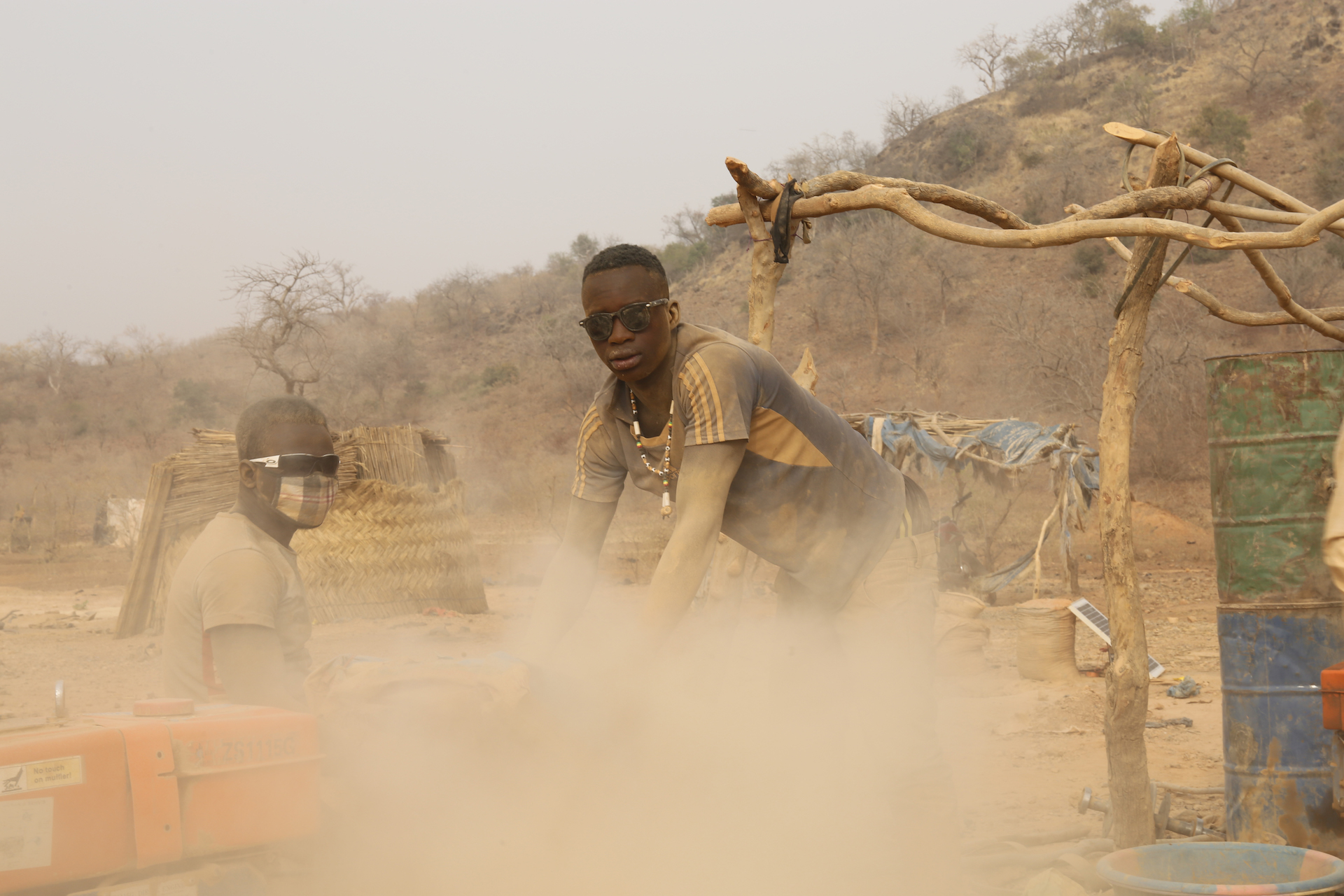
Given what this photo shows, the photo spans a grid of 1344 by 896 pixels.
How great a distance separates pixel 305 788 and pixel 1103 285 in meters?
26.9

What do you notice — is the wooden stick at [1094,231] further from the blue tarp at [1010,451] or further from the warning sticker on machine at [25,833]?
the blue tarp at [1010,451]

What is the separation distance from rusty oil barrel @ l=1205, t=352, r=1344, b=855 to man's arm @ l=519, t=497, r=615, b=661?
214 cm

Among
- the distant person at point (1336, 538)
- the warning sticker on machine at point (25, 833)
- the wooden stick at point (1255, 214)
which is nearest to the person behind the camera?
the warning sticker on machine at point (25, 833)

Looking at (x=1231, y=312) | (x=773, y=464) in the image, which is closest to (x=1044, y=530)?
(x=1231, y=312)

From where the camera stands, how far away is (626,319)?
8.42ft

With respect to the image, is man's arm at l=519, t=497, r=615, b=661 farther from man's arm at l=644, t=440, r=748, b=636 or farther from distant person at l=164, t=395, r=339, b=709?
distant person at l=164, t=395, r=339, b=709

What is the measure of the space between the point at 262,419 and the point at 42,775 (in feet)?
4.04

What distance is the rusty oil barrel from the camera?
3.39 metres

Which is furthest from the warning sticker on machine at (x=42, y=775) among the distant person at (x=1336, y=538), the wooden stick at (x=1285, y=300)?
the wooden stick at (x=1285, y=300)

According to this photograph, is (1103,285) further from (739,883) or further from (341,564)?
(739,883)

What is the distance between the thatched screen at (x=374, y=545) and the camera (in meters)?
9.99

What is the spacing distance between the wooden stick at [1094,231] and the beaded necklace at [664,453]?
2.96 feet

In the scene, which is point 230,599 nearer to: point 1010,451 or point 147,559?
point 147,559

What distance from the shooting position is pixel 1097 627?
736 centimetres
